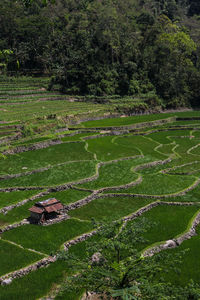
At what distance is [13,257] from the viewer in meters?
18.5

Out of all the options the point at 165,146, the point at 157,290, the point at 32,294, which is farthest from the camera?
the point at 165,146

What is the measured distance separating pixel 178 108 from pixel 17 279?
69.1 meters

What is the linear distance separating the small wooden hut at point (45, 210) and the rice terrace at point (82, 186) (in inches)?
4.3

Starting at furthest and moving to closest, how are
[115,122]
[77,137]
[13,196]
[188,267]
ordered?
[115,122]
[77,137]
[13,196]
[188,267]

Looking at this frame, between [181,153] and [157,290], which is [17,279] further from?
[181,153]

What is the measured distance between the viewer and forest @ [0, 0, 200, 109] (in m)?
78.7

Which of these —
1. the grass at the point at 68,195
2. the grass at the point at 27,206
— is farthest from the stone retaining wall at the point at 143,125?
the grass at the point at 27,206

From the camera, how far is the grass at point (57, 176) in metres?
30.3

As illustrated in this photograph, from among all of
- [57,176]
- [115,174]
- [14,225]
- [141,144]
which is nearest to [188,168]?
[115,174]

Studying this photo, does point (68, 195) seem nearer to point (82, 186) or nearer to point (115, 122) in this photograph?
point (82, 186)

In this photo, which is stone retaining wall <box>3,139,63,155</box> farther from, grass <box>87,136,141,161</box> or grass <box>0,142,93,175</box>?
grass <box>87,136,141,161</box>

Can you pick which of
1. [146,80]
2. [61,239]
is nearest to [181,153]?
[61,239]

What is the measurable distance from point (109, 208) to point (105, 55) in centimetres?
6408

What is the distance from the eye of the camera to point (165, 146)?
46250 millimetres
